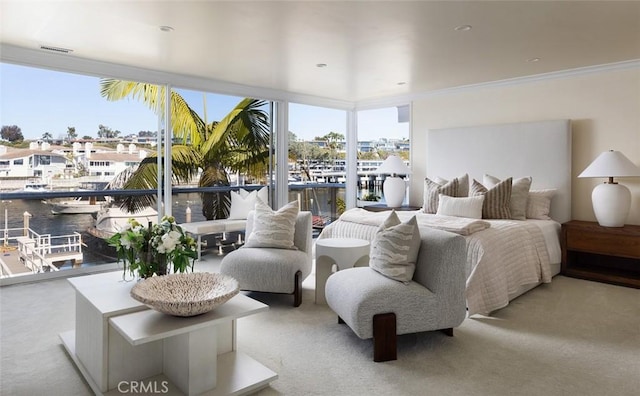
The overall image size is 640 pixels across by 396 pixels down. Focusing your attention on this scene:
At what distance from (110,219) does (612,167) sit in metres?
5.63

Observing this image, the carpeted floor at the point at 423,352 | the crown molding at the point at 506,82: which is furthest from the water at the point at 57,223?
the crown molding at the point at 506,82

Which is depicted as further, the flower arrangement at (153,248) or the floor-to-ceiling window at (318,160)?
the floor-to-ceiling window at (318,160)

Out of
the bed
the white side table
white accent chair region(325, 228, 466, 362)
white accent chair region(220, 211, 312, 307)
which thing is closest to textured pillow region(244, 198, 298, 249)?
white accent chair region(220, 211, 312, 307)

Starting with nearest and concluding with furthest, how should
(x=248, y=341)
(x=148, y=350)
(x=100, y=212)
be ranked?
1. (x=148, y=350)
2. (x=248, y=341)
3. (x=100, y=212)

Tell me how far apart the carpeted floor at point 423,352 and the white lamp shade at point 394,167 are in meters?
2.87

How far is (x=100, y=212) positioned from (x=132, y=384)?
334 cm

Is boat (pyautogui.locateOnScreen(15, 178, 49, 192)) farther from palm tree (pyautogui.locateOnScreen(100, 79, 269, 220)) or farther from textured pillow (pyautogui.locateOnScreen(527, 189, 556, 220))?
textured pillow (pyautogui.locateOnScreen(527, 189, 556, 220))

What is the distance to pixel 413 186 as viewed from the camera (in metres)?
6.50

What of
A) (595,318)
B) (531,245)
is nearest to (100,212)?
(531,245)

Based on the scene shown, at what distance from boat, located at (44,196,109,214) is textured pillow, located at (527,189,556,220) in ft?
16.6

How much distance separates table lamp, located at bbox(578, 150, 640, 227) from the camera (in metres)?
4.21

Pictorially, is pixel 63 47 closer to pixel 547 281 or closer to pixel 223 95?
pixel 223 95

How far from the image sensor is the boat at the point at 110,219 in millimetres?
5020

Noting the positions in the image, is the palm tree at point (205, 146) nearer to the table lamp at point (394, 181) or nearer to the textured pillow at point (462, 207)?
the table lamp at point (394, 181)
